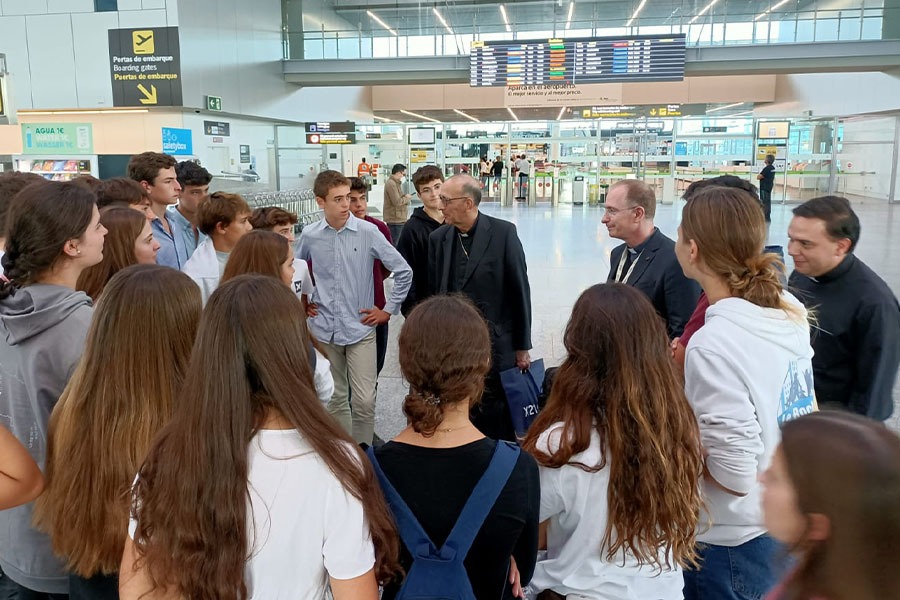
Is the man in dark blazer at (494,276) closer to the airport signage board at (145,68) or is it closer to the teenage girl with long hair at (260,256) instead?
the teenage girl with long hair at (260,256)

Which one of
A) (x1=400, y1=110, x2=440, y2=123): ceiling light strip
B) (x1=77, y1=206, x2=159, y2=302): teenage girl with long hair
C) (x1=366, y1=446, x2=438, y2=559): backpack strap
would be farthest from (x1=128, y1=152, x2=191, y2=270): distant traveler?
(x1=400, y1=110, x2=440, y2=123): ceiling light strip

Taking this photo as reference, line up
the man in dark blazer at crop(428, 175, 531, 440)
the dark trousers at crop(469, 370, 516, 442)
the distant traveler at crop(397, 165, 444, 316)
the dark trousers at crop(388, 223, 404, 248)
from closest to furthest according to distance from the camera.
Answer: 1. the dark trousers at crop(469, 370, 516, 442)
2. the man in dark blazer at crop(428, 175, 531, 440)
3. the distant traveler at crop(397, 165, 444, 316)
4. the dark trousers at crop(388, 223, 404, 248)

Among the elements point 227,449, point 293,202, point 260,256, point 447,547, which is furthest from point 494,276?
point 293,202

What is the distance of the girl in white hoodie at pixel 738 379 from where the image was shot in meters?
1.75

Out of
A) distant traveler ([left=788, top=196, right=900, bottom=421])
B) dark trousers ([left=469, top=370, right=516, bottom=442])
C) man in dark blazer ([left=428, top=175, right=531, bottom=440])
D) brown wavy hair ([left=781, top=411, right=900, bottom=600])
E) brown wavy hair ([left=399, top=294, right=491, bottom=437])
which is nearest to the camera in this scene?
brown wavy hair ([left=781, top=411, right=900, bottom=600])

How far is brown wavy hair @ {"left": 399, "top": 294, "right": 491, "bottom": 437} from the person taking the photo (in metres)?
1.48

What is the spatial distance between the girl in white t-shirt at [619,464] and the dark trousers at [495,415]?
6.32ft

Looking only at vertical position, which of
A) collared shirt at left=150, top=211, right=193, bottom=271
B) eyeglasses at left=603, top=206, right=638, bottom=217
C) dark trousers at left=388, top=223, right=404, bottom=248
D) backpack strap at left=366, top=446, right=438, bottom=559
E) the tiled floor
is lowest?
the tiled floor

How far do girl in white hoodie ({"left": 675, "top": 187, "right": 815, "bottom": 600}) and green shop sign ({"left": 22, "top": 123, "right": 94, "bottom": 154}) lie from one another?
12806 mm

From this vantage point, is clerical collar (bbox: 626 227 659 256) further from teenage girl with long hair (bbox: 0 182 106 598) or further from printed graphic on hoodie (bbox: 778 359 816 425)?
teenage girl with long hair (bbox: 0 182 106 598)

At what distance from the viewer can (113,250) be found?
2.61m

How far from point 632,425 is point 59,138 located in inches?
529

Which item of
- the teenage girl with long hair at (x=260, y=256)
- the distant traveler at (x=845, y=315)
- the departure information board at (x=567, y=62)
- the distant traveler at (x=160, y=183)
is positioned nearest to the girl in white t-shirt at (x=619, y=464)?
the distant traveler at (x=845, y=315)

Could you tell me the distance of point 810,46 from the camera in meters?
13.7
